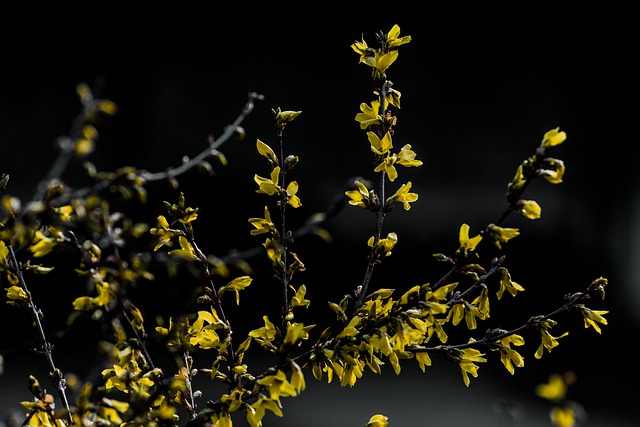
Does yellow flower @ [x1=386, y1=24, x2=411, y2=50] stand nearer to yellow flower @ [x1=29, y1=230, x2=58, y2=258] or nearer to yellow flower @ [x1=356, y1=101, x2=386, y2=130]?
yellow flower @ [x1=356, y1=101, x2=386, y2=130]

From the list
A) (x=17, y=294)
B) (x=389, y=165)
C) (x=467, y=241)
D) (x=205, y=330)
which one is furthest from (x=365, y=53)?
(x=17, y=294)

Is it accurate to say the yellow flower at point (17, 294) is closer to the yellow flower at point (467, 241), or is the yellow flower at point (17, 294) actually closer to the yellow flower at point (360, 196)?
the yellow flower at point (360, 196)

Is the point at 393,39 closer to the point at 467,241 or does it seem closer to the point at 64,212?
the point at 467,241

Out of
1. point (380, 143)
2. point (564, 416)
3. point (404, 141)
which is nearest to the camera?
point (564, 416)

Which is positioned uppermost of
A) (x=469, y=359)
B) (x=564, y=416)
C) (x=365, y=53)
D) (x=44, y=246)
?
(x=365, y=53)

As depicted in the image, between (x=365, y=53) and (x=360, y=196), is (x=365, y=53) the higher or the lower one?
the higher one

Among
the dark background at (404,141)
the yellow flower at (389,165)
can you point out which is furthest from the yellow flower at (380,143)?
the dark background at (404,141)

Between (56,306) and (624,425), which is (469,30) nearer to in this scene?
(624,425)

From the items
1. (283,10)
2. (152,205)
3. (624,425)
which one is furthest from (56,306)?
(624,425)
